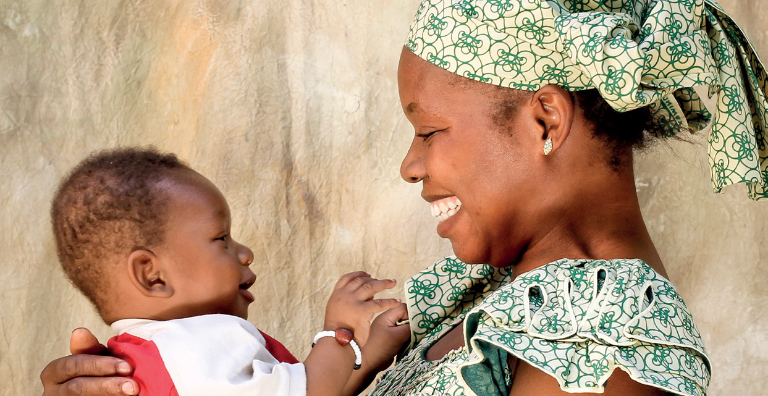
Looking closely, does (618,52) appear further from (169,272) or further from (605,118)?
(169,272)

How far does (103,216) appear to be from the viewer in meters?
1.84

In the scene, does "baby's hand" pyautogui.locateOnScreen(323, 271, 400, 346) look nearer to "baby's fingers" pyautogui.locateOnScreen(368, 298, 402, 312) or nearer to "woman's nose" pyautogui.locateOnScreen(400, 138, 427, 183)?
"baby's fingers" pyautogui.locateOnScreen(368, 298, 402, 312)

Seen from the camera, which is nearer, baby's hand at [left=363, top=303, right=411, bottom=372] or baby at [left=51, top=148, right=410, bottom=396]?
baby at [left=51, top=148, right=410, bottom=396]

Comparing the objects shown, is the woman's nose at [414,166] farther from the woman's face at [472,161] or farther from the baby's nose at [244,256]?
the baby's nose at [244,256]

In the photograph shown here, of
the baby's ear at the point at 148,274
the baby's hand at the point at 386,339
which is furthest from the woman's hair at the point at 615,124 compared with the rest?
the baby's ear at the point at 148,274

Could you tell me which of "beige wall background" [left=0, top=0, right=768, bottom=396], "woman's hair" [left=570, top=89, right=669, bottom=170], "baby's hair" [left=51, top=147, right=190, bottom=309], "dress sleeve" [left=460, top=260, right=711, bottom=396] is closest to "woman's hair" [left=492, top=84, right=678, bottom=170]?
"woman's hair" [left=570, top=89, right=669, bottom=170]

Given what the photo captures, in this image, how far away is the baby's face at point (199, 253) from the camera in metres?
1.88

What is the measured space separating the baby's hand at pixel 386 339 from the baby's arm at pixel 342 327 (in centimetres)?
18

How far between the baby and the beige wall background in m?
0.97

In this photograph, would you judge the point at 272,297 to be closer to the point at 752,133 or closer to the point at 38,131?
the point at 38,131

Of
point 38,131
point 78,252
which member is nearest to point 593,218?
point 78,252

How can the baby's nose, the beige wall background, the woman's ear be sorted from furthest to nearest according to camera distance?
the beige wall background
the baby's nose
the woman's ear

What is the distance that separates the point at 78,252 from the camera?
1866 mm

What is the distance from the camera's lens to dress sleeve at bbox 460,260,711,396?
4.34 ft
